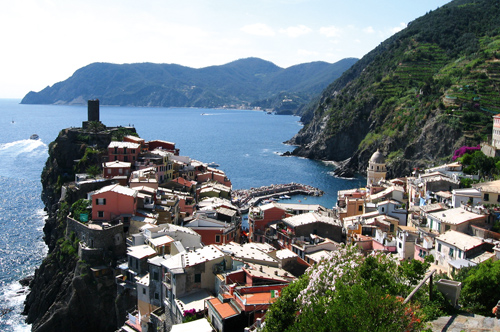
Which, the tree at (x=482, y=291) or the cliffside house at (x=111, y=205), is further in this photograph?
the cliffside house at (x=111, y=205)

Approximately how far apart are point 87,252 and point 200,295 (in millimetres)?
14832

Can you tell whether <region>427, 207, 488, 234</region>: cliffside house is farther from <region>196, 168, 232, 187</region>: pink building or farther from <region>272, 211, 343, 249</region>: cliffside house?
<region>196, 168, 232, 187</region>: pink building

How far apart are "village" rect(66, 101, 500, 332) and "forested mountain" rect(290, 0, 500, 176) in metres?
34.3

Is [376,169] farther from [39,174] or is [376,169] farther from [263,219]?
[39,174]

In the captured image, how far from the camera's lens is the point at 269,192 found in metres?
80.2

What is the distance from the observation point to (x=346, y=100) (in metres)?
141

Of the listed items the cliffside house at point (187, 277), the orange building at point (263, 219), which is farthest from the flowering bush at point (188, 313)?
the orange building at point (263, 219)

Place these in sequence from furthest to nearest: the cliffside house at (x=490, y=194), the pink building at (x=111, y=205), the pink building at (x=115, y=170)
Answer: the pink building at (x=115, y=170)
the pink building at (x=111, y=205)
the cliffside house at (x=490, y=194)

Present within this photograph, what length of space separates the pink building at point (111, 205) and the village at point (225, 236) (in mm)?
85

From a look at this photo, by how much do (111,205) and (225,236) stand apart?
10.0 meters

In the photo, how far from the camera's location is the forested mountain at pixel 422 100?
83750mm

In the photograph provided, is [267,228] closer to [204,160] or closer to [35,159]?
[204,160]

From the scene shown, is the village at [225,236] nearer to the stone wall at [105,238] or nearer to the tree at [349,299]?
the stone wall at [105,238]

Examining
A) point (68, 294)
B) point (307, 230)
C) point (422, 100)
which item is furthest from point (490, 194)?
point (422, 100)
